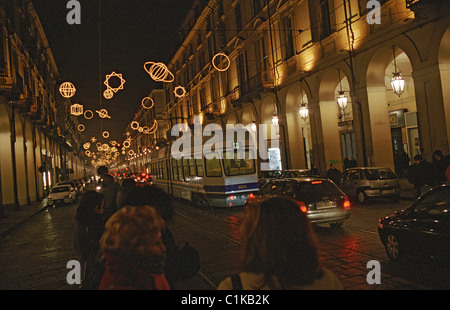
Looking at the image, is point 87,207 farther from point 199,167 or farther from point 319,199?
point 199,167

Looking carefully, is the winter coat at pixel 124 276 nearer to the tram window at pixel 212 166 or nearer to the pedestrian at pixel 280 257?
the pedestrian at pixel 280 257

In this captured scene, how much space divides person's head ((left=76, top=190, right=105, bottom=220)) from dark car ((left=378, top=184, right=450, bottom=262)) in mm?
4823

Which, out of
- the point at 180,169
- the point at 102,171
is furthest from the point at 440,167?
the point at 180,169

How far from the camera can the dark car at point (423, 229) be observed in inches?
226

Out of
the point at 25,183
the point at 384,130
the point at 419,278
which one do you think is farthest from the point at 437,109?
the point at 25,183

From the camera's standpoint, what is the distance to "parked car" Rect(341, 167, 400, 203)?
49.4 ft

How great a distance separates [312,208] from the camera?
32.9 feet

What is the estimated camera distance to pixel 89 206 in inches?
203

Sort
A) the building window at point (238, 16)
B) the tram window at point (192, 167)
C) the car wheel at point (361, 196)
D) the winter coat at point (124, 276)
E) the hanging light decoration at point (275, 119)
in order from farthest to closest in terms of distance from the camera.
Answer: the building window at point (238, 16), the hanging light decoration at point (275, 119), the tram window at point (192, 167), the car wheel at point (361, 196), the winter coat at point (124, 276)

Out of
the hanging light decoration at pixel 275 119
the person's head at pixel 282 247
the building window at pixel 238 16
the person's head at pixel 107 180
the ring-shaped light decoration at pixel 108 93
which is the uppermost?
the building window at pixel 238 16

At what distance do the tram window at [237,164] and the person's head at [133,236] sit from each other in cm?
1343

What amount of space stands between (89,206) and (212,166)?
1117 cm

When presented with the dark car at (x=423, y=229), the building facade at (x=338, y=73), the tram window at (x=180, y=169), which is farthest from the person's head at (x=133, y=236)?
the tram window at (x=180, y=169)

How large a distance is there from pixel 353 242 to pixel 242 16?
25339 millimetres
